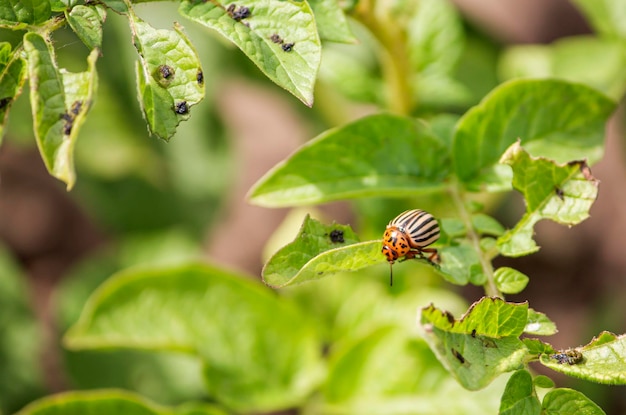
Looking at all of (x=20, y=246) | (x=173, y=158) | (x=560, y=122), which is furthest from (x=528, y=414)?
(x=20, y=246)

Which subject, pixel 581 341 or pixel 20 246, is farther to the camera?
pixel 20 246

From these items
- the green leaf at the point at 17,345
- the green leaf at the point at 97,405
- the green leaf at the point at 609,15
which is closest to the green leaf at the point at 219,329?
the green leaf at the point at 97,405

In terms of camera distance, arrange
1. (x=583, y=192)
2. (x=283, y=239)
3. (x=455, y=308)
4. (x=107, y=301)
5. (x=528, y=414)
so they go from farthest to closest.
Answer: (x=283, y=239)
(x=455, y=308)
(x=107, y=301)
(x=583, y=192)
(x=528, y=414)

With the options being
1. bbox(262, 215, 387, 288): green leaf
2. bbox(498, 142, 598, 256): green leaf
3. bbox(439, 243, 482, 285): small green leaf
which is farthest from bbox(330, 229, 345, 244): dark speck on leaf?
bbox(498, 142, 598, 256): green leaf

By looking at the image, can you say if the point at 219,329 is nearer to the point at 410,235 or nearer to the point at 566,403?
the point at 410,235

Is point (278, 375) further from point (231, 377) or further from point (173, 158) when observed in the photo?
point (173, 158)

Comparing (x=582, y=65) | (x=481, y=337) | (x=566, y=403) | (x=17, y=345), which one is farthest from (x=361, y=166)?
(x=17, y=345)

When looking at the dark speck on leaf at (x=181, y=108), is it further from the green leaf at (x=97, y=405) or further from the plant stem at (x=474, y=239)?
the green leaf at (x=97, y=405)
